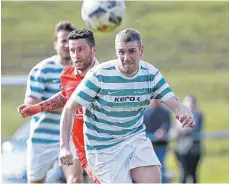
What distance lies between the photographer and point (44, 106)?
875cm

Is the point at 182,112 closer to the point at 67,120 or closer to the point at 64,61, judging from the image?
the point at 67,120

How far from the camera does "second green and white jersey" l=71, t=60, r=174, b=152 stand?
7801 millimetres

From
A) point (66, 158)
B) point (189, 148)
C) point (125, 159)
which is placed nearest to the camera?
point (66, 158)

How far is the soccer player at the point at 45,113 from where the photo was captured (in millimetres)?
9594

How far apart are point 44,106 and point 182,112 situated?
149 centimetres

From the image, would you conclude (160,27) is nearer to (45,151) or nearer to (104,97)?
(45,151)

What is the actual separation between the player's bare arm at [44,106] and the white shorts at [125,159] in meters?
0.84

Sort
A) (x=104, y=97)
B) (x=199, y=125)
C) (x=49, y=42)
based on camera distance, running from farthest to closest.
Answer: (x=49, y=42) → (x=199, y=125) → (x=104, y=97)

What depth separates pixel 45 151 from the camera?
9.82m

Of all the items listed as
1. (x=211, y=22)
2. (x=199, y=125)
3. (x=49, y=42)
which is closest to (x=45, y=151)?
(x=199, y=125)

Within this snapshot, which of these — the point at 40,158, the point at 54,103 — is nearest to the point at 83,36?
the point at 54,103

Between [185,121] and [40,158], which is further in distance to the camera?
[40,158]

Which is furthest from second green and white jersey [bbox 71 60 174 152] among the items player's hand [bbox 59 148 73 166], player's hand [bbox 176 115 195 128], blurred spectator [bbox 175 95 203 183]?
blurred spectator [bbox 175 95 203 183]

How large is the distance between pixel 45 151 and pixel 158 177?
2174mm
